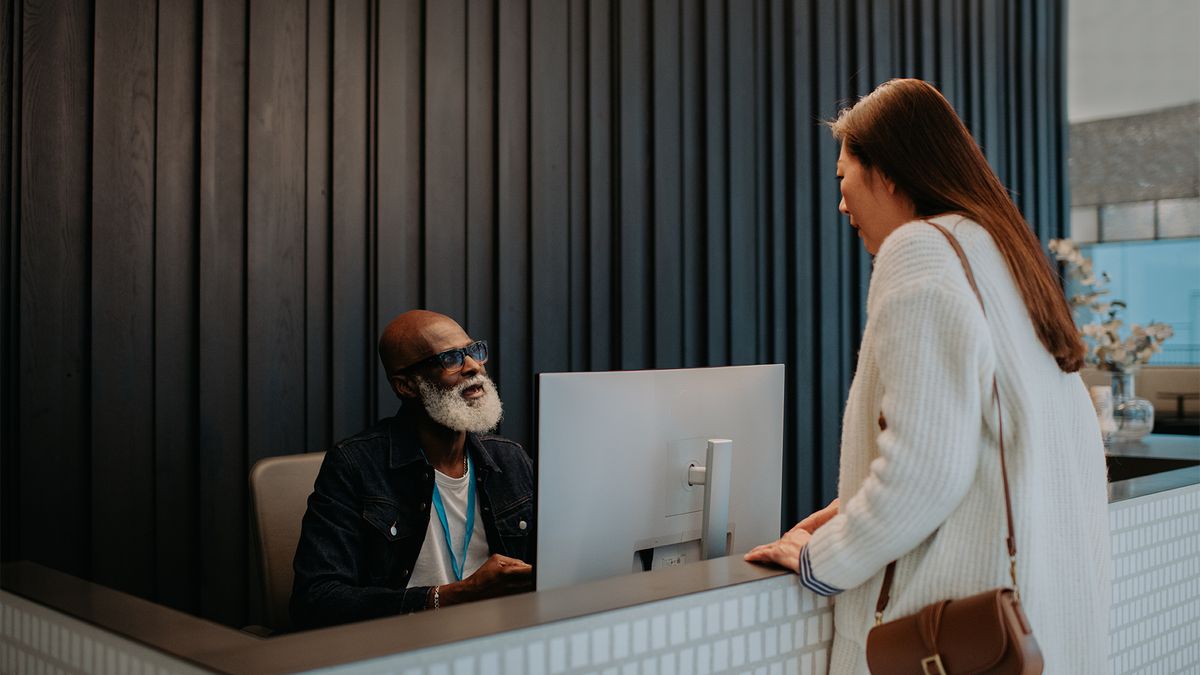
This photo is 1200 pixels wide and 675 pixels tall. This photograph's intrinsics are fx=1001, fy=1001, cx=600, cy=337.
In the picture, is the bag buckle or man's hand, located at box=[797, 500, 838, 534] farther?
man's hand, located at box=[797, 500, 838, 534]

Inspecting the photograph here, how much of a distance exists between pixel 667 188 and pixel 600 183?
305 millimetres

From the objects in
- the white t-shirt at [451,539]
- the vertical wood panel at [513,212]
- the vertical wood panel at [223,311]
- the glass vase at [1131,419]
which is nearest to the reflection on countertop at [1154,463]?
the glass vase at [1131,419]

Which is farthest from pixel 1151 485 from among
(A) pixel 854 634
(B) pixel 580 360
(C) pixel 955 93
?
(C) pixel 955 93

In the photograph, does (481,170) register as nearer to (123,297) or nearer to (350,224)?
(350,224)

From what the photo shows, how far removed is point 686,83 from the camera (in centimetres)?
356

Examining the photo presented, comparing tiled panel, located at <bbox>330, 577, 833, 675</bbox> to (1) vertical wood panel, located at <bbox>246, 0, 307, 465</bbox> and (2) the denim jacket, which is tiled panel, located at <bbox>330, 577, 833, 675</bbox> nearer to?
(2) the denim jacket

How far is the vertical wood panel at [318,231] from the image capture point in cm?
264

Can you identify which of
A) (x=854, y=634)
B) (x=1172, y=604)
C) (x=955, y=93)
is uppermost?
(x=955, y=93)

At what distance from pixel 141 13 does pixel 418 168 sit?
80cm

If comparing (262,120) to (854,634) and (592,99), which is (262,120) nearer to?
(592,99)

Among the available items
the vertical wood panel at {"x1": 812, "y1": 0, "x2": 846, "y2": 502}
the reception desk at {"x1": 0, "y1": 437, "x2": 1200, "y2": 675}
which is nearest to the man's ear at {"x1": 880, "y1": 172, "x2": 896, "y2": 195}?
the reception desk at {"x1": 0, "y1": 437, "x2": 1200, "y2": 675}

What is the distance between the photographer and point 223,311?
2.49 m

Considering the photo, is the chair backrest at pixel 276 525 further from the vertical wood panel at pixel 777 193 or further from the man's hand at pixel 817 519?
the vertical wood panel at pixel 777 193

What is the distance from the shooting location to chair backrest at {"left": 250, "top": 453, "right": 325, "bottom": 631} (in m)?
2.07
